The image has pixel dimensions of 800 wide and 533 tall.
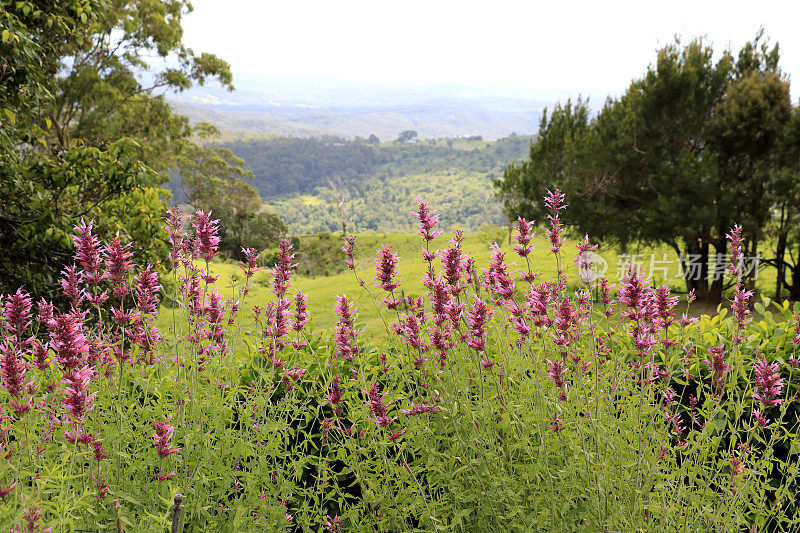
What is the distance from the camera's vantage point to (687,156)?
1317 centimetres

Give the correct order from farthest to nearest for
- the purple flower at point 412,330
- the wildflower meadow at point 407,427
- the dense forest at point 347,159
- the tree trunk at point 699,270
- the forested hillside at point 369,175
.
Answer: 1. the dense forest at point 347,159
2. the forested hillside at point 369,175
3. the tree trunk at point 699,270
4. the purple flower at point 412,330
5. the wildflower meadow at point 407,427

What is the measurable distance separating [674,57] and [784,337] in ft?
44.7

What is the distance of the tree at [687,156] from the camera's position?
42.8 ft

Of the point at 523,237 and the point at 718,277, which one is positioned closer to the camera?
the point at 523,237

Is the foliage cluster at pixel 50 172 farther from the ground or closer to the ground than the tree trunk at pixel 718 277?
farther from the ground

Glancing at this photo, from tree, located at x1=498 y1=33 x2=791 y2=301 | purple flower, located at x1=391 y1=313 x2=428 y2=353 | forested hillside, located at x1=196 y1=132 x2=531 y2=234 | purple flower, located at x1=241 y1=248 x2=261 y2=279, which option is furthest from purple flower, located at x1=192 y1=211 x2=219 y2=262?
forested hillside, located at x1=196 y1=132 x2=531 y2=234

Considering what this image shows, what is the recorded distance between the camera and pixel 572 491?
2.36 metres

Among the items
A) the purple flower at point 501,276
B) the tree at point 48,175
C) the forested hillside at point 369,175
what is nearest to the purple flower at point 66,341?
the purple flower at point 501,276

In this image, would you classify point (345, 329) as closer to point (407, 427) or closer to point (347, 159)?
point (407, 427)

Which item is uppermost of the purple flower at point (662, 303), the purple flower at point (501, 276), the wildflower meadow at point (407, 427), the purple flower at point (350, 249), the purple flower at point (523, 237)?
the purple flower at point (523, 237)

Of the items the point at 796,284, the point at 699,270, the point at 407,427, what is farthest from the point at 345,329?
the point at 796,284

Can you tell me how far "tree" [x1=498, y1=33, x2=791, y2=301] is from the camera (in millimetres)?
13047

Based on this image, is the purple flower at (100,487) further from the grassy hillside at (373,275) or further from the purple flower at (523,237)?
the purple flower at (523,237)

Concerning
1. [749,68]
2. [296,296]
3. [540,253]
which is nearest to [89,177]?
[296,296]
